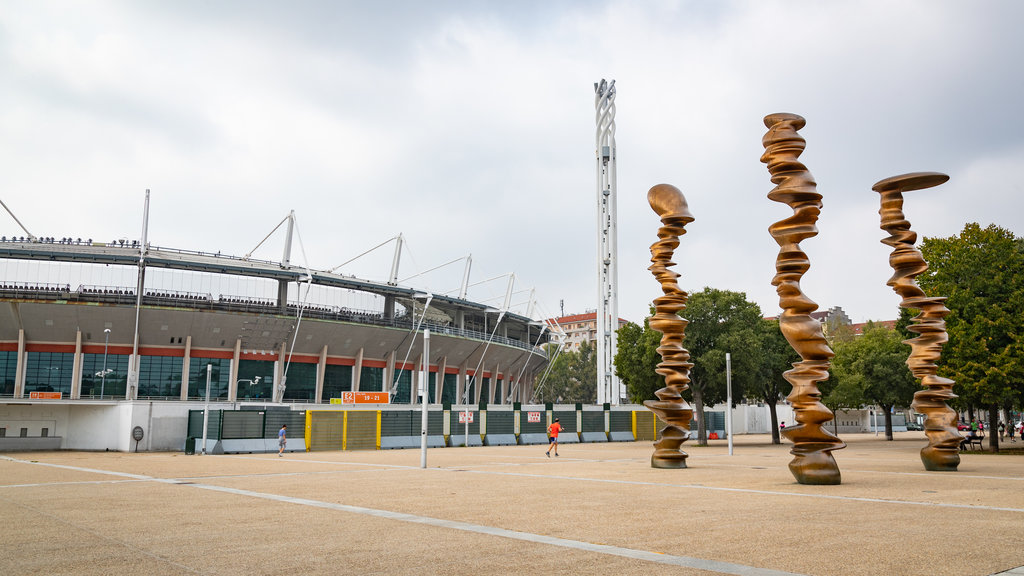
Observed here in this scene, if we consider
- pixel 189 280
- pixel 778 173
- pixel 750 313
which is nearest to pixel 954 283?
pixel 750 313

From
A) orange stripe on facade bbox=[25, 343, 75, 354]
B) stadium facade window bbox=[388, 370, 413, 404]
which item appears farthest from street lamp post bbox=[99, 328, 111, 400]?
stadium facade window bbox=[388, 370, 413, 404]

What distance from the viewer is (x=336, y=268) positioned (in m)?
75.4

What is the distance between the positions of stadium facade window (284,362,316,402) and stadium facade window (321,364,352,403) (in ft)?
4.29

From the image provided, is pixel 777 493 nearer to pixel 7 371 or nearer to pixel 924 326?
pixel 924 326

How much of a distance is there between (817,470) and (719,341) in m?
28.0

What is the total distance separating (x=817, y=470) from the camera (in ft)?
55.6

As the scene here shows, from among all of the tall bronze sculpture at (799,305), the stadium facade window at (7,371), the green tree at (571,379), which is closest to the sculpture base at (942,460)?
the tall bronze sculpture at (799,305)

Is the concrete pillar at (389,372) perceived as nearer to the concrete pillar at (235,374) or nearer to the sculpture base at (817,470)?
the concrete pillar at (235,374)

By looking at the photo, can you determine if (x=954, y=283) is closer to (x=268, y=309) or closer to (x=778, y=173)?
(x=778, y=173)

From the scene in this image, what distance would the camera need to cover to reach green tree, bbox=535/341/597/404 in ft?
433

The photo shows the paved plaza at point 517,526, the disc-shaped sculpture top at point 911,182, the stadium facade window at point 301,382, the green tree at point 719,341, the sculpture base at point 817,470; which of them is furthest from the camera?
the stadium facade window at point 301,382

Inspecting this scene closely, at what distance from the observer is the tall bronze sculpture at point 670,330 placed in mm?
22906

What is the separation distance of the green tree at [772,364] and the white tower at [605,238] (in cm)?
2447

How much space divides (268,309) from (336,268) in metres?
11.7
